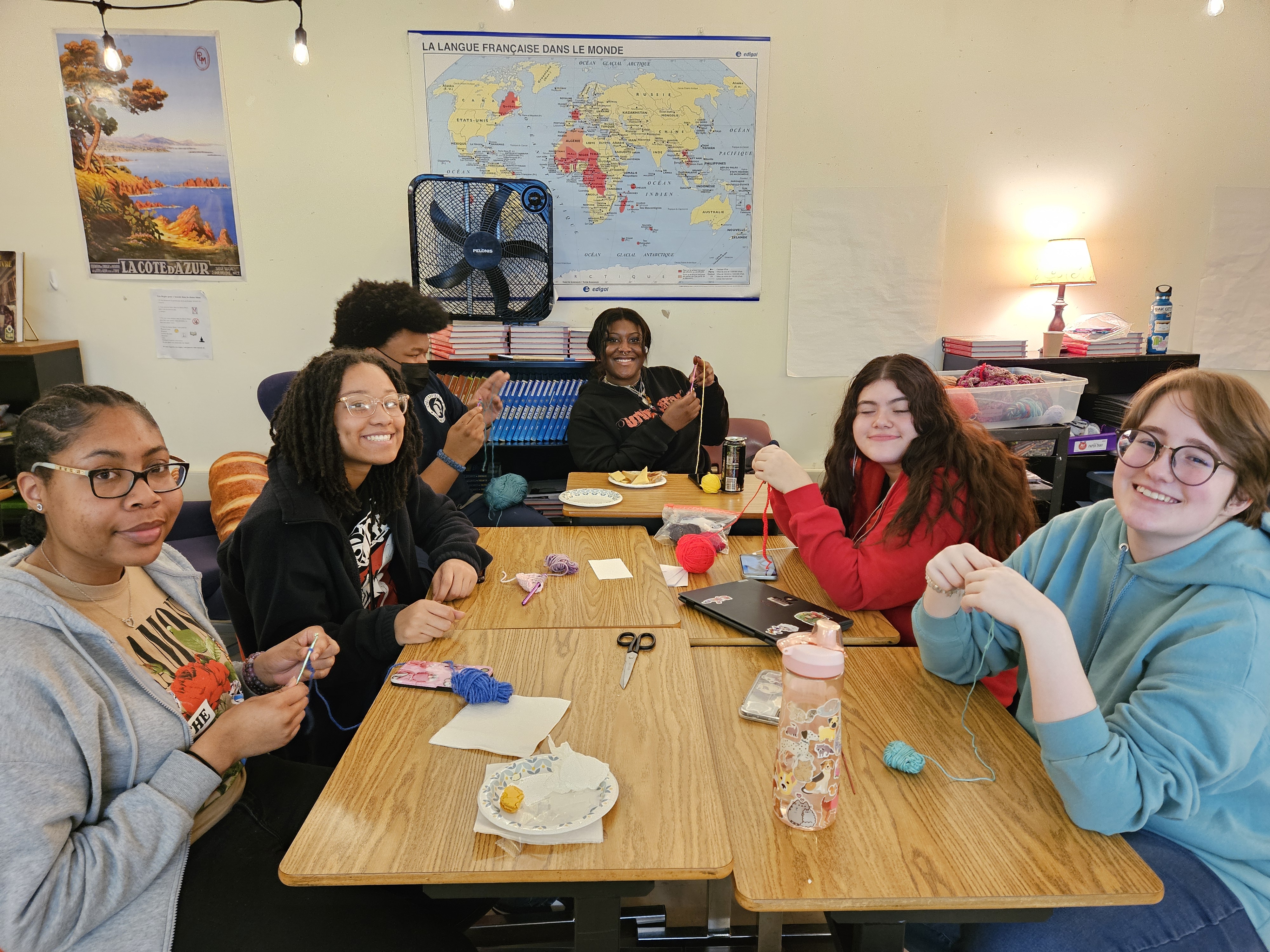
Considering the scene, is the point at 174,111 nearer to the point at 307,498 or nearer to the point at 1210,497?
the point at 307,498

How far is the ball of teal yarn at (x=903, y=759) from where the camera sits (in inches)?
45.5

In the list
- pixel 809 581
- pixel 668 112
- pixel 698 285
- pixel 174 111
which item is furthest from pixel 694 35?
pixel 809 581

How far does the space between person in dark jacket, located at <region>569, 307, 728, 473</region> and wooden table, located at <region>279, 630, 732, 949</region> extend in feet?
6.80

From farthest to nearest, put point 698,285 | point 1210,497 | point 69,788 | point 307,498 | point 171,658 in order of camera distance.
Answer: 1. point 698,285
2. point 307,498
3. point 171,658
4. point 1210,497
5. point 69,788

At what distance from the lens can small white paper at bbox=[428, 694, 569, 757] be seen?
3.98 feet

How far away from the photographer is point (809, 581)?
1.97m

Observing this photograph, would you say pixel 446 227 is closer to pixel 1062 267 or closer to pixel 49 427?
pixel 49 427

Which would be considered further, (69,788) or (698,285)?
(698,285)

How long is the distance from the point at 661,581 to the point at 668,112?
9.35 feet

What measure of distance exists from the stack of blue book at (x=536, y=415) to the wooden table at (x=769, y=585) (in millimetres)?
1651

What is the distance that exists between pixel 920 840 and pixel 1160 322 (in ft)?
13.5

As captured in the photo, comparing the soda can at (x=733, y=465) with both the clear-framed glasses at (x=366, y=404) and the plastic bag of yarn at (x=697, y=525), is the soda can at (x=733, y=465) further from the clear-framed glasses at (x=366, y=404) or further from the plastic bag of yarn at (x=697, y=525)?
the clear-framed glasses at (x=366, y=404)

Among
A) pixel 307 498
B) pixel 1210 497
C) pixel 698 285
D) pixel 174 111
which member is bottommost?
pixel 307 498

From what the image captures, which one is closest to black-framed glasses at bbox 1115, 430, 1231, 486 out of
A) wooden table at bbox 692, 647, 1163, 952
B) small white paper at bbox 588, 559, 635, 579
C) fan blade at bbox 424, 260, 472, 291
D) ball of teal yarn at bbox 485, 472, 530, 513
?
wooden table at bbox 692, 647, 1163, 952
